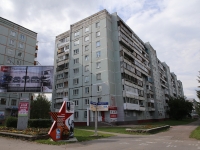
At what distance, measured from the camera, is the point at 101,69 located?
39312mm

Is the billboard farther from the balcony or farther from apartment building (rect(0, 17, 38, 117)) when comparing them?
apartment building (rect(0, 17, 38, 117))

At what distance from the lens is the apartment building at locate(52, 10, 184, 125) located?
1499 inches

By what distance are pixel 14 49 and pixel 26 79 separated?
31.4 meters

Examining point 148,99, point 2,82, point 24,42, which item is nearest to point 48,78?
point 2,82

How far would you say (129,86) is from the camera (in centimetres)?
4112

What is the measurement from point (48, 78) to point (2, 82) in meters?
6.20

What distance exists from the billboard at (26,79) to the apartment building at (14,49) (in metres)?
23.1

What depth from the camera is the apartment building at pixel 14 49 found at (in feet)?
141

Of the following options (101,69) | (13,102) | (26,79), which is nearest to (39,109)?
(13,102)

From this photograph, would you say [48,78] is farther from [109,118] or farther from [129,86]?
[129,86]

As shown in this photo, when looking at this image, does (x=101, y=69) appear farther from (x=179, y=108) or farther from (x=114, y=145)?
(x=179, y=108)

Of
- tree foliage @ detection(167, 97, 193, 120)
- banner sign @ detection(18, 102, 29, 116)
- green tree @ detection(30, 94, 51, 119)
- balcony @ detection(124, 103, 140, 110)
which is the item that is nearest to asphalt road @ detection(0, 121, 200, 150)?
banner sign @ detection(18, 102, 29, 116)

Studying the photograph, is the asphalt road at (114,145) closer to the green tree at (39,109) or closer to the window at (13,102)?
the green tree at (39,109)

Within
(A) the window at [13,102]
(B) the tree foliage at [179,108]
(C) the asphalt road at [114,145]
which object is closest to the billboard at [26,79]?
(C) the asphalt road at [114,145]
